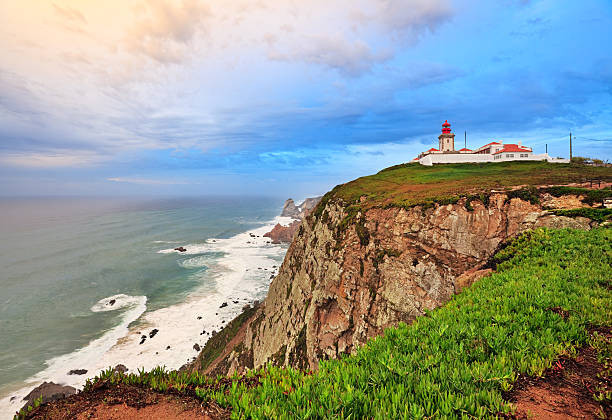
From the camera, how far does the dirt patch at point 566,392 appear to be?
12.5 feet

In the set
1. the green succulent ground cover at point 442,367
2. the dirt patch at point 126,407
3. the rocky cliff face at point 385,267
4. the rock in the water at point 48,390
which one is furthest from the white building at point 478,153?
the rock in the water at point 48,390

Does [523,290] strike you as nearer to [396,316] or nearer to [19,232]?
[396,316]

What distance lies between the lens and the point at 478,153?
2190 inches

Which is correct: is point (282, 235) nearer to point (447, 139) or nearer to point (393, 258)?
point (447, 139)

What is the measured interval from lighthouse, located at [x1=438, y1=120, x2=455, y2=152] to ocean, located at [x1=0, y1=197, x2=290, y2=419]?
51.7 metres

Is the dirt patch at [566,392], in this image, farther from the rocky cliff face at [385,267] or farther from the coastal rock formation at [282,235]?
the coastal rock formation at [282,235]

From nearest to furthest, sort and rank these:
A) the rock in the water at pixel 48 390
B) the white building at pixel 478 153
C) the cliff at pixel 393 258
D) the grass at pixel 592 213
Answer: the grass at pixel 592 213 < the cliff at pixel 393 258 < the rock in the water at pixel 48 390 < the white building at pixel 478 153

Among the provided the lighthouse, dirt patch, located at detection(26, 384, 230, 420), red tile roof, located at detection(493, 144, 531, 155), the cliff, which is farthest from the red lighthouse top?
dirt patch, located at detection(26, 384, 230, 420)

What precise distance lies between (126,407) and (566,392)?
738 cm

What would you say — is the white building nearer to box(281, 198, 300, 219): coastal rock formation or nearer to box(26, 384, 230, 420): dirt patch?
box(26, 384, 230, 420): dirt patch

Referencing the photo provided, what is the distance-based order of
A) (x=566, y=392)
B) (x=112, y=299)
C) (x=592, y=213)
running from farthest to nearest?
1. (x=112, y=299)
2. (x=592, y=213)
3. (x=566, y=392)

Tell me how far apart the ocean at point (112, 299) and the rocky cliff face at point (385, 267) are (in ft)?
55.3

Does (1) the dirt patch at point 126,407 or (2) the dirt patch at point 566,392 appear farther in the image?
(1) the dirt patch at point 126,407

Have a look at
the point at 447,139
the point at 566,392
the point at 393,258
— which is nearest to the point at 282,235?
the point at 447,139
